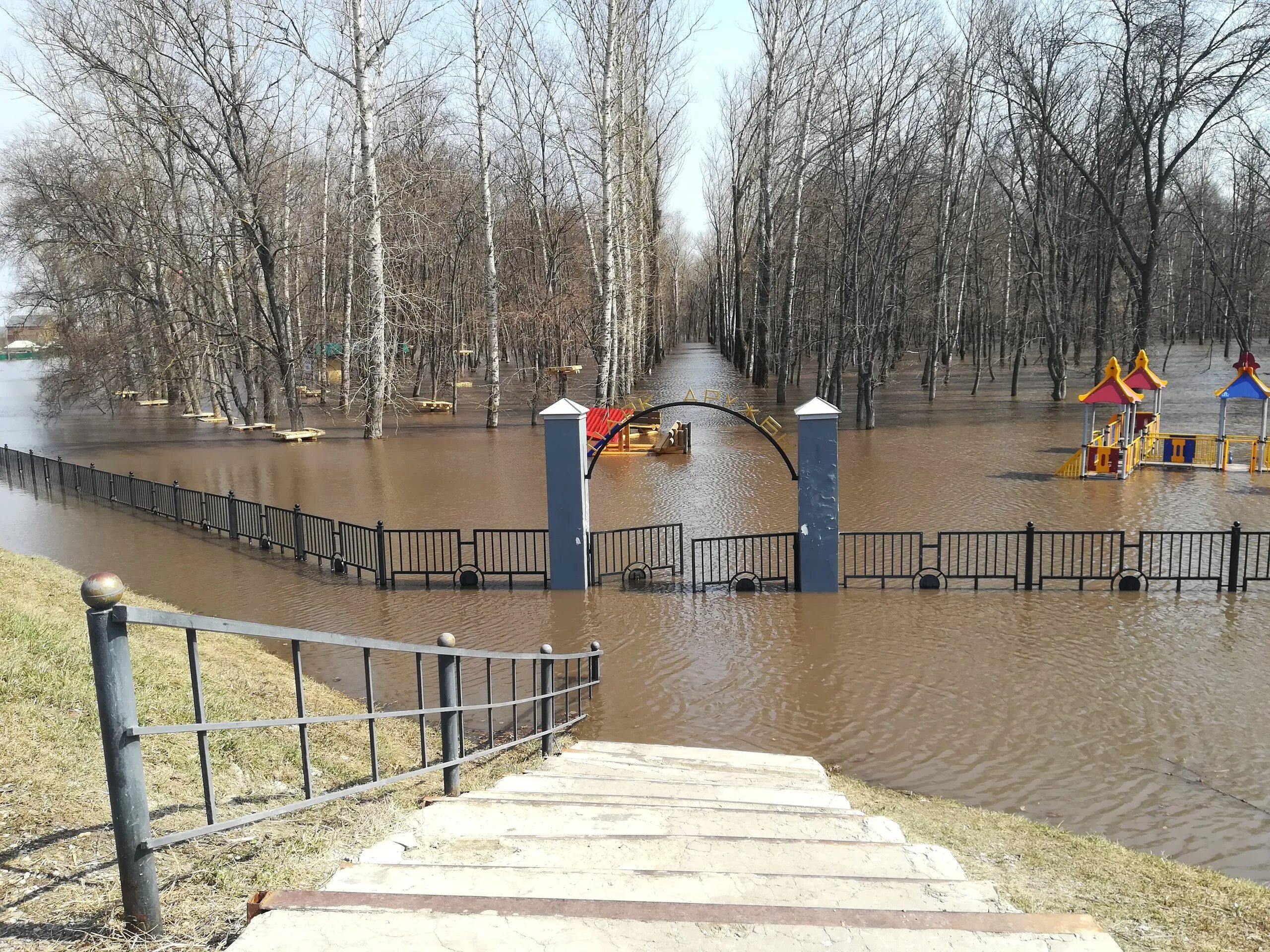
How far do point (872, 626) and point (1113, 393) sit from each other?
14217mm

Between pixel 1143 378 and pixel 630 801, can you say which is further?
pixel 1143 378

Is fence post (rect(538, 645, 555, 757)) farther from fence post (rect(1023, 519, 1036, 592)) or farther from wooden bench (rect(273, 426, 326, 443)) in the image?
wooden bench (rect(273, 426, 326, 443))

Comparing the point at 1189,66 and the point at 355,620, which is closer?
the point at 355,620

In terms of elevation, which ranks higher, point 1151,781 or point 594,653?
point 594,653

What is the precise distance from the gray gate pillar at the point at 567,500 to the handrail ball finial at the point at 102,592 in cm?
1131

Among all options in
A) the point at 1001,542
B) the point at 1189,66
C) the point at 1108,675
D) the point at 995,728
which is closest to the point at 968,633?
the point at 1108,675

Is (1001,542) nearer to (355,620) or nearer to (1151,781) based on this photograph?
(1151,781)

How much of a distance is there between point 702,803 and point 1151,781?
458 centimetres

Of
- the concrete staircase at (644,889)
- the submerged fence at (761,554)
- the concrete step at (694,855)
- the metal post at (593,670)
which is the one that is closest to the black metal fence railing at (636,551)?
the submerged fence at (761,554)

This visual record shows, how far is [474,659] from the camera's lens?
11.2 meters

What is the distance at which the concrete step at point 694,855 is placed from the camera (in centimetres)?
378

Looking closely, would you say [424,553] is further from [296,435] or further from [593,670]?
[296,435]

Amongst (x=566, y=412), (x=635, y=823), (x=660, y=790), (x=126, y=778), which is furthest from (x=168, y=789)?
(x=566, y=412)

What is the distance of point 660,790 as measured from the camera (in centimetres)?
582
